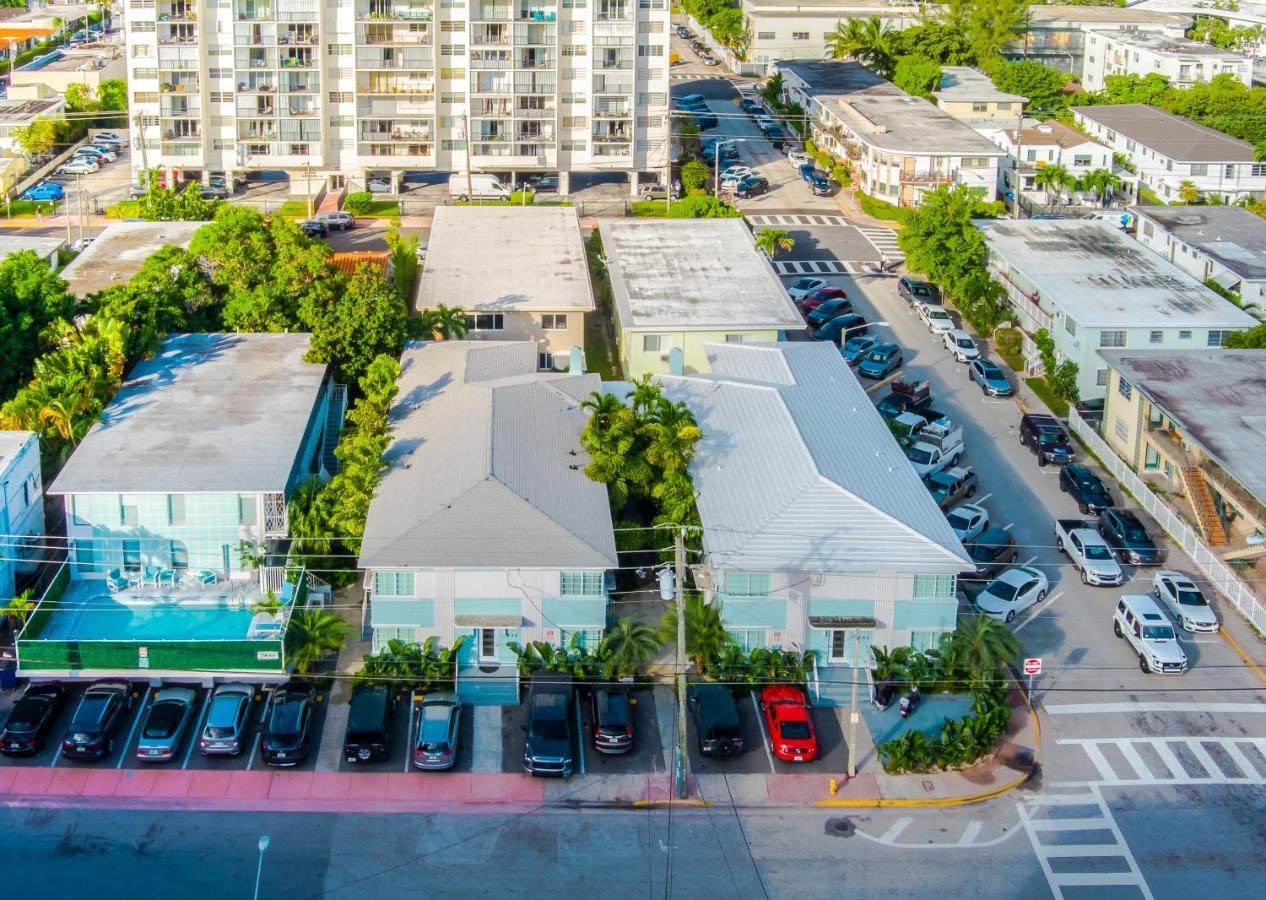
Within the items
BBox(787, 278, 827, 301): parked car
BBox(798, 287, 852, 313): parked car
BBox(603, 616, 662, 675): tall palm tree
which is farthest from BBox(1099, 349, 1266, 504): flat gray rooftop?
BBox(603, 616, 662, 675): tall palm tree

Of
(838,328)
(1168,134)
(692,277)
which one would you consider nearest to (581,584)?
(692,277)

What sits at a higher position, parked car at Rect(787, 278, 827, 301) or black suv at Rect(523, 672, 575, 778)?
parked car at Rect(787, 278, 827, 301)

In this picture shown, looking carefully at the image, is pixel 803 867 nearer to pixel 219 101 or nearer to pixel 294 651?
pixel 294 651

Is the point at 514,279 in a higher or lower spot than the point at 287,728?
higher

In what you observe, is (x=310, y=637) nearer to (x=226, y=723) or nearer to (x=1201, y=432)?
(x=226, y=723)

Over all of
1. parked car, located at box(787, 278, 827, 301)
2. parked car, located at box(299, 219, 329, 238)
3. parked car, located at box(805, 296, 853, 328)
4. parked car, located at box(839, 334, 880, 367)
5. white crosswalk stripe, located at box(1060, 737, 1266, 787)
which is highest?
parked car, located at box(299, 219, 329, 238)

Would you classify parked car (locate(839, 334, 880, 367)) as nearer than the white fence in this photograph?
No

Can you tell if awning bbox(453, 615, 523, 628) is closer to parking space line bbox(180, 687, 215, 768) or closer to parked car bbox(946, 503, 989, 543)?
parking space line bbox(180, 687, 215, 768)
